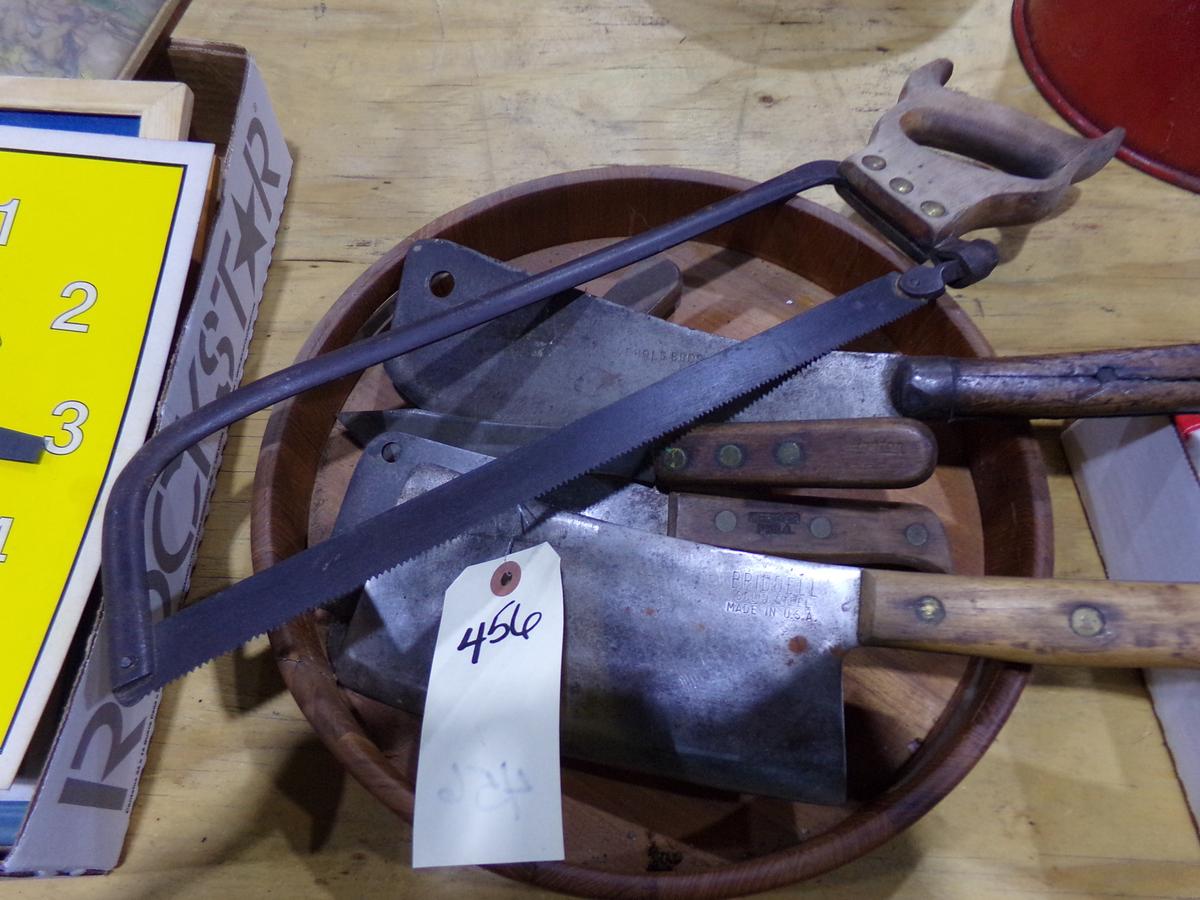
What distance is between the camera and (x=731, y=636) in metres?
0.52

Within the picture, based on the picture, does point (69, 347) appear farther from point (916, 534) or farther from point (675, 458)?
point (916, 534)

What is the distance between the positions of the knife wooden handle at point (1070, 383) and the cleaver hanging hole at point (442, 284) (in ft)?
1.17

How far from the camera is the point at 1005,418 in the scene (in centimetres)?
57

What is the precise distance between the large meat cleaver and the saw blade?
29mm

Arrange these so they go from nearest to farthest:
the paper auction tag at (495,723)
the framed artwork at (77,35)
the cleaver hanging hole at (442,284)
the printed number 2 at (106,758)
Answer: the paper auction tag at (495,723), the printed number 2 at (106,758), the cleaver hanging hole at (442,284), the framed artwork at (77,35)

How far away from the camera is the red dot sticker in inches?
19.5

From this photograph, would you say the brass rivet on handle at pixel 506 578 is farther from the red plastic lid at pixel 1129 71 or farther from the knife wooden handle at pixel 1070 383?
the red plastic lid at pixel 1129 71

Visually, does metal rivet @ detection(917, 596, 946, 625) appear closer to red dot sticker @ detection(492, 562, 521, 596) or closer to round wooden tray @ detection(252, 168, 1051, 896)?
round wooden tray @ detection(252, 168, 1051, 896)

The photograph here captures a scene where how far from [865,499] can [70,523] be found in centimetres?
57

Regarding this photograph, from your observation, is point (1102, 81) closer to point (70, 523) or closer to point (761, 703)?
point (761, 703)

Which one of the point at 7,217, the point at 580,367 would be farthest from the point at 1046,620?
the point at 7,217

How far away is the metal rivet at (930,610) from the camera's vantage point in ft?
1.57

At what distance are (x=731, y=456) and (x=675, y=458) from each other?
4 cm

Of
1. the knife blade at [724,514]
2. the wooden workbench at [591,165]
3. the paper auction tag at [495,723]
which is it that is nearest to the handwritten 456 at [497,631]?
Result: the paper auction tag at [495,723]
